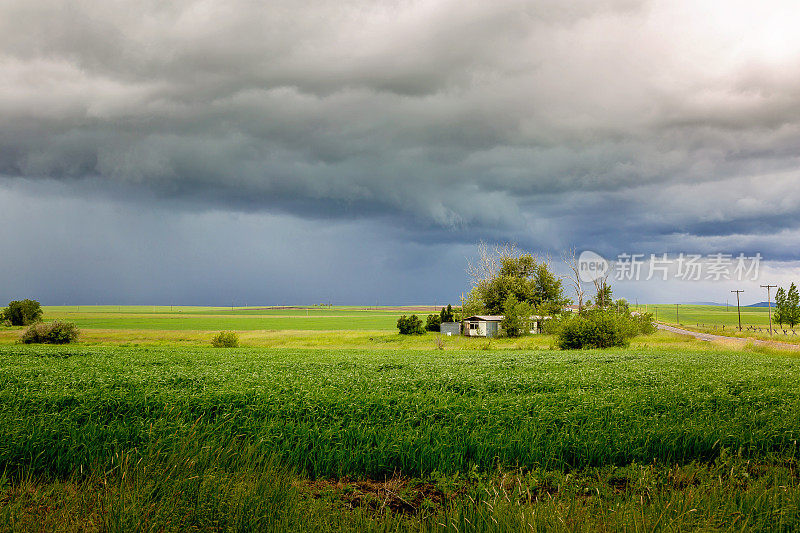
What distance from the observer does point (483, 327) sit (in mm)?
79562

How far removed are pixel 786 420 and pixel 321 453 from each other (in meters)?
9.15

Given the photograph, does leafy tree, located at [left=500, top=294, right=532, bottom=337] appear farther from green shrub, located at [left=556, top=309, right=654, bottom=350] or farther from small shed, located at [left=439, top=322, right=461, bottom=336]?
green shrub, located at [left=556, top=309, right=654, bottom=350]

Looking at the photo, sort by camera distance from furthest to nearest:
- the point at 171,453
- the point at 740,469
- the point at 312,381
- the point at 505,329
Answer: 1. the point at 505,329
2. the point at 312,381
3. the point at 740,469
4. the point at 171,453

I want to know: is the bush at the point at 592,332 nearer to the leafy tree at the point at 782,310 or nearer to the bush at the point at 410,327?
the bush at the point at 410,327

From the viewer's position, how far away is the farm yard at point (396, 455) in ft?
15.1

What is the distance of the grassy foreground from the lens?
4621mm

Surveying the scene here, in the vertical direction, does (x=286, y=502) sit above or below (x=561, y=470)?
above

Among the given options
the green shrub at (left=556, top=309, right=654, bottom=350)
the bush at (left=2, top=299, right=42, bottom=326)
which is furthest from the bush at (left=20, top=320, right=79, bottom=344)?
the green shrub at (left=556, top=309, right=654, bottom=350)

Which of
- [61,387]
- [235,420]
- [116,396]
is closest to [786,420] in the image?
[235,420]

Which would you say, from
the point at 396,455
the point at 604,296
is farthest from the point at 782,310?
the point at 396,455

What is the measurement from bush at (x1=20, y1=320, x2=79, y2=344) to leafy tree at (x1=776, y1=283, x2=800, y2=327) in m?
130

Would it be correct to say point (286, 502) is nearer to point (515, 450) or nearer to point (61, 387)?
point (515, 450)

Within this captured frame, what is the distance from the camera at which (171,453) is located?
5.95 m

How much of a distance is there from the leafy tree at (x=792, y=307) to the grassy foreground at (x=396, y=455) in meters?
117
